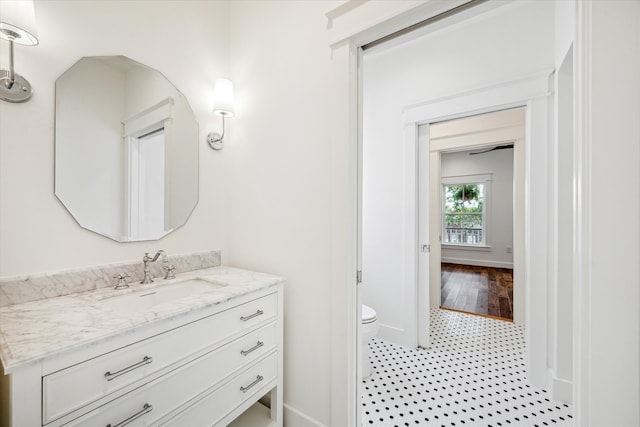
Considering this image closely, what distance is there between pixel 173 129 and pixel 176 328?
115 cm

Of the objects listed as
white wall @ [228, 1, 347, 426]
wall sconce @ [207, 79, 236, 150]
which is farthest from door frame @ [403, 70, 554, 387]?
wall sconce @ [207, 79, 236, 150]

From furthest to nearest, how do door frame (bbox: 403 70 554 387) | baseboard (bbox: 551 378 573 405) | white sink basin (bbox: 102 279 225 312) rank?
door frame (bbox: 403 70 554 387), baseboard (bbox: 551 378 573 405), white sink basin (bbox: 102 279 225 312)

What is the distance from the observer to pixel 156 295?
1.34 meters

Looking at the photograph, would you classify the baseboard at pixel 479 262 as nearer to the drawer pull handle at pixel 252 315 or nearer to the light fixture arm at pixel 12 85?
the drawer pull handle at pixel 252 315

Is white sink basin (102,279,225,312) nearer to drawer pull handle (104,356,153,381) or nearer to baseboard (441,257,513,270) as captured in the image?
drawer pull handle (104,356,153,381)

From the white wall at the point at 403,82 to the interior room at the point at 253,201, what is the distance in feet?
0.08

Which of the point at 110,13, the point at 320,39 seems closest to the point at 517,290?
the point at 320,39

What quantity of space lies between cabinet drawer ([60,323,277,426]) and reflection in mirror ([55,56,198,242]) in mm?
766

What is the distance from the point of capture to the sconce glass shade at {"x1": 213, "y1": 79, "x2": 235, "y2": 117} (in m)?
1.63

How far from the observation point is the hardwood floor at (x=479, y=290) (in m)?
3.46

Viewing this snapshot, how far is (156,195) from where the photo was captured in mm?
1527

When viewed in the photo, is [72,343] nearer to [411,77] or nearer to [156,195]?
[156,195]

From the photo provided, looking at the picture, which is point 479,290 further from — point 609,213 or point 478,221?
point 609,213

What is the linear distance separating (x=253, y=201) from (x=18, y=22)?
1.18 meters
